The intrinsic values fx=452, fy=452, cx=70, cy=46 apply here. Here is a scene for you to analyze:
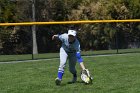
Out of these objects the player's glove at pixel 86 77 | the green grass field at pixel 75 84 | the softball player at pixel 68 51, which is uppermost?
the softball player at pixel 68 51

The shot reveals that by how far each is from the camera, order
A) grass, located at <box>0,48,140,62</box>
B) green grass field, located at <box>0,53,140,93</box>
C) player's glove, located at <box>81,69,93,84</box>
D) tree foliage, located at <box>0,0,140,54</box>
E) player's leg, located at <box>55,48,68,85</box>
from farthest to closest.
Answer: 1. tree foliage, located at <box>0,0,140,54</box>
2. grass, located at <box>0,48,140,62</box>
3. player's glove, located at <box>81,69,93,84</box>
4. player's leg, located at <box>55,48,68,85</box>
5. green grass field, located at <box>0,53,140,93</box>

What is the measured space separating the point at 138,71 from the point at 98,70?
1543mm

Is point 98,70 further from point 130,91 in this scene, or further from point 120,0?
point 120,0

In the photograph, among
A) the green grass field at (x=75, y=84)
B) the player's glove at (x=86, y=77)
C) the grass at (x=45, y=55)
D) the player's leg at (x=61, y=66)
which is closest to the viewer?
the green grass field at (x=75, y=84)

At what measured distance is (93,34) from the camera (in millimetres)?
25609

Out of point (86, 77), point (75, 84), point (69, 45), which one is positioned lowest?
point (75, 84)

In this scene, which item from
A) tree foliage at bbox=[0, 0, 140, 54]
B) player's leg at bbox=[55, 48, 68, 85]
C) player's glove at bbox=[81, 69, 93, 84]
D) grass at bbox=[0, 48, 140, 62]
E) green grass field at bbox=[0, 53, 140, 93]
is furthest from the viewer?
tree foliage at bbox=[0, 0, 140, 54]

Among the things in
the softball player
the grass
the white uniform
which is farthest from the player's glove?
the grass

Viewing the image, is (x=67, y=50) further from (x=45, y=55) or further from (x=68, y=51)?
(x=45, y=55)

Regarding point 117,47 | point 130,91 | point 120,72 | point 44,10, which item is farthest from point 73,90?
point 44,10

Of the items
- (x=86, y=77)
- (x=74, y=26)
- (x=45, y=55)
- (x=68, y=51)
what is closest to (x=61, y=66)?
(x=68, y=51)

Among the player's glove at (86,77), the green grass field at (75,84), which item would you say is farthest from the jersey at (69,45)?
the green grass field at (75,84)

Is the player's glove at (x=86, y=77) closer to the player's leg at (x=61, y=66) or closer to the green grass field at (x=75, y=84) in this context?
the green grass field at (x=75, y=84)

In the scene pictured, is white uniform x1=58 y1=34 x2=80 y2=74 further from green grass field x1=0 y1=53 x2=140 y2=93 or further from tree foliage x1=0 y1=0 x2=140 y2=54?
tree foliage x1=0 y1=0 x2=140 y2=54
